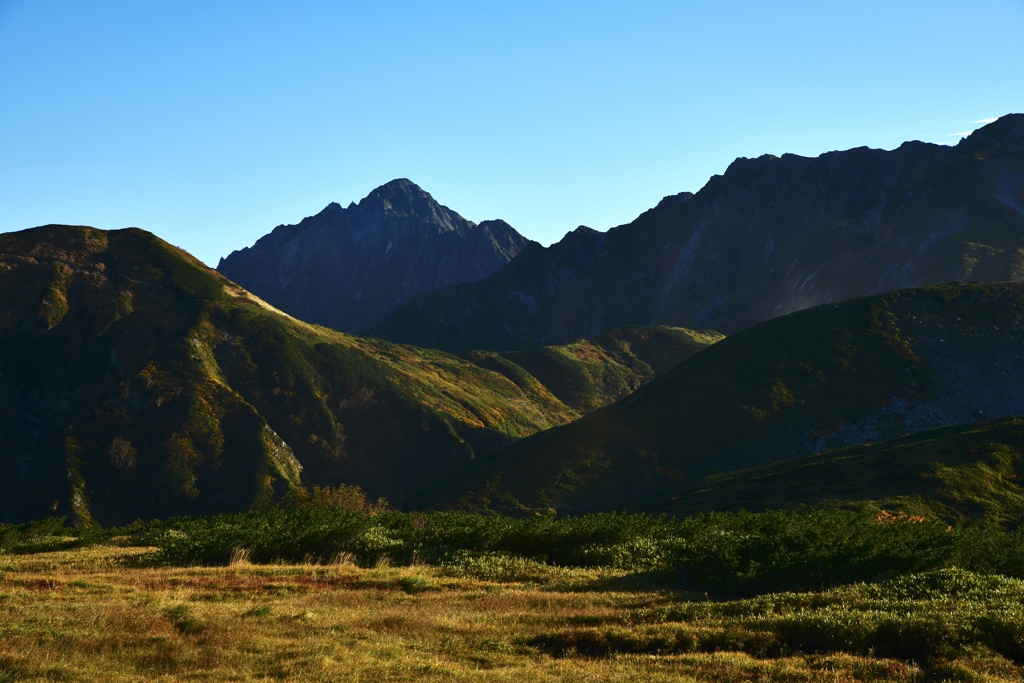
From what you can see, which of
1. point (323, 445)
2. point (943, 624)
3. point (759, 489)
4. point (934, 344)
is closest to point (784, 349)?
point (934, 344)

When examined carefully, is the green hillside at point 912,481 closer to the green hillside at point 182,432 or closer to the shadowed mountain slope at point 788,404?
the shadowed mountain slope at point 788,404

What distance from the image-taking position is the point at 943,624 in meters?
20.5

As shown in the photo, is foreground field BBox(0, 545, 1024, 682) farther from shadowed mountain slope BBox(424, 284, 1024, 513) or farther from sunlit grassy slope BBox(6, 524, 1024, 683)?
shadowed mountain slope BBox(424, 284, 1024, 513)

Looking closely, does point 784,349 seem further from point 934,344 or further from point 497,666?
point 497,666

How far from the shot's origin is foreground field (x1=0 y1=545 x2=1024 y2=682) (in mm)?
18234

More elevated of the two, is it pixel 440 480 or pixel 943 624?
pixel 943 624

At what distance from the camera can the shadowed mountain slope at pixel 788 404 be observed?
117062 millimetres

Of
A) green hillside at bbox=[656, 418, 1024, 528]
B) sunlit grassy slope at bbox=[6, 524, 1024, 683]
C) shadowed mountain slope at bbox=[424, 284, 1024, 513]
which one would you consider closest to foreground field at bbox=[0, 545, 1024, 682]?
sunlit grassy slope at bbox=[6, 524, 1024, 683]

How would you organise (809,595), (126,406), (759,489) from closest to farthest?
1. (809,595)
2. (759,489)
3. (126,406)

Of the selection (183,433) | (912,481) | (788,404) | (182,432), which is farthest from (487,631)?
Result: (182,432)

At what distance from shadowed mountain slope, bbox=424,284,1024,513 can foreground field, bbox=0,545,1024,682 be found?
76.7 metres

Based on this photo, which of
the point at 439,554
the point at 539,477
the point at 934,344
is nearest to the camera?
the point at 439,554

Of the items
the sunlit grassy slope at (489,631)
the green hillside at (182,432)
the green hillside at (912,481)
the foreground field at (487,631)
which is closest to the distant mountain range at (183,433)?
the green hillside at (182,432)

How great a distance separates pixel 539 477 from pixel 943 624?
99001 mm
